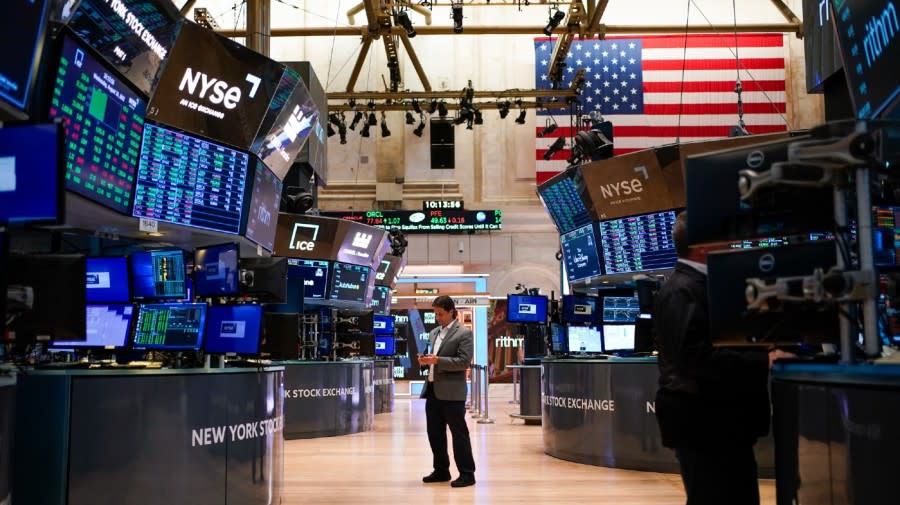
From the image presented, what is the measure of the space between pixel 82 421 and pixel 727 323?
345 centimetres

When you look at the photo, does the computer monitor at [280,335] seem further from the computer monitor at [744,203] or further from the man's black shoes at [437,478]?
the computer monitor at [744,203]

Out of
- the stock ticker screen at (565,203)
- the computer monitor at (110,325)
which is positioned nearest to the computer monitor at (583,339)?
the stock ticker screen at (565,203)

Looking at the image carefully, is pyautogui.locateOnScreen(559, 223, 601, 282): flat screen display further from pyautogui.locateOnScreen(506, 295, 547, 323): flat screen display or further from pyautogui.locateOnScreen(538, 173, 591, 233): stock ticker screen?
pyautogui.locateOnScreen(506, 295, 547, 323): flat screen display

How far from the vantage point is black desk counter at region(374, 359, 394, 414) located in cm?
1667

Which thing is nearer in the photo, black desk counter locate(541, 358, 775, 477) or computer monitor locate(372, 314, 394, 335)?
black desk counter locate(541, 358, 775, 477)

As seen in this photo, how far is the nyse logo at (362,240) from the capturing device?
13125 millimetres

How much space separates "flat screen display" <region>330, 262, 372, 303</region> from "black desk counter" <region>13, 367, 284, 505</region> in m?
7.26

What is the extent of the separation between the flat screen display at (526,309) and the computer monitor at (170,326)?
6.95 metres

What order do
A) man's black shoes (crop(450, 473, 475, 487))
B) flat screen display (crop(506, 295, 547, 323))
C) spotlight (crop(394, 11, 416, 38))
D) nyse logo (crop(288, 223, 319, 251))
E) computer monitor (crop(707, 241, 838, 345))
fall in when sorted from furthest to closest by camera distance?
spotlight (crop(394, 11, 416, 38))
nyse logo (crop(288, 223, 319, 251))
flat screen display (crop(506, 295, 547, 323))
man's black shoes (crop(450, 473, 475, 487))
computer monitor (crop(707, 241, 838, 345))

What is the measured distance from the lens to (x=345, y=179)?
22.9 meters

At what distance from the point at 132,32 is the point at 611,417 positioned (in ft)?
17.3

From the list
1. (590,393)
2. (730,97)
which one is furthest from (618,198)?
(730,97)

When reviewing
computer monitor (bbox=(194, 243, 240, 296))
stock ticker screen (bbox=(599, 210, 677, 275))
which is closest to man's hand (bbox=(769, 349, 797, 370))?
computer monitor (bbox=(194, 243, 240, 296))

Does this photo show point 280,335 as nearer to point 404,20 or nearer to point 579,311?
point 579,311
